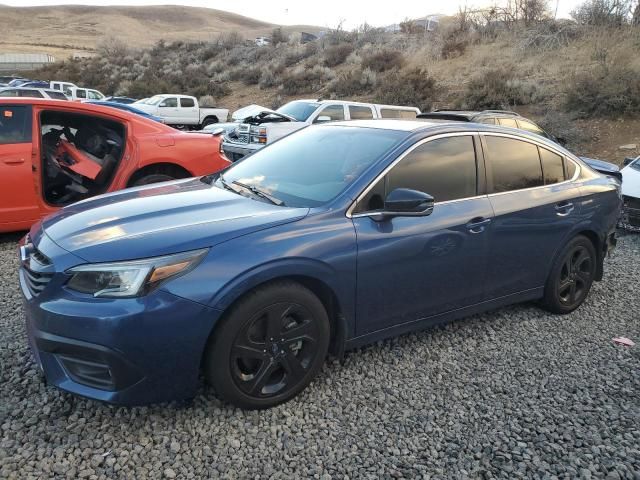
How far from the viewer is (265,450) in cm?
271

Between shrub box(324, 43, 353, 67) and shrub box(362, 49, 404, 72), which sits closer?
shrub box(362, 49, 404, 72)

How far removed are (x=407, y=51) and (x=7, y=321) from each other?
28.0 m

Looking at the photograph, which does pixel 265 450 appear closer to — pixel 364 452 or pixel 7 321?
pixel 364 452

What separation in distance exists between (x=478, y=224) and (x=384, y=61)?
2532 centimetres

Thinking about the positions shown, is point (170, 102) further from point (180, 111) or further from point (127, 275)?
point (127, 275)

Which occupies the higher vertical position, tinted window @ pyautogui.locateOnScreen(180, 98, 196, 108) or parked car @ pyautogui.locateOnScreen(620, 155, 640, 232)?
parked car @ pyautogui.locateOnScreen(620, 155, 640, 232)

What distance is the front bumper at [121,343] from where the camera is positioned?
2537mm

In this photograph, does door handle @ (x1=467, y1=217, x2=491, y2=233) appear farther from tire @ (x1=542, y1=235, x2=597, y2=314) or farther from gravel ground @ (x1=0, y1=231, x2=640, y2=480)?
tire @ (x1=542, y1=235, x2=597, y2=314)

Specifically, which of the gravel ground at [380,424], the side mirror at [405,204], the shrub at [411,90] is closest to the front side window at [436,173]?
the side mirror at [405,204]

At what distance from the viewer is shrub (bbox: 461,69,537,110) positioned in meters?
18.8

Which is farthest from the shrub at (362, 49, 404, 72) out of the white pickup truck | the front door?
the front door

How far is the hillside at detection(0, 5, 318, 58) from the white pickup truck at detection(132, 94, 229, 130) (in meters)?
44.8

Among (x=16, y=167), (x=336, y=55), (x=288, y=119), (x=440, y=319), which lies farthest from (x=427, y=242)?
(x=336, y=55)

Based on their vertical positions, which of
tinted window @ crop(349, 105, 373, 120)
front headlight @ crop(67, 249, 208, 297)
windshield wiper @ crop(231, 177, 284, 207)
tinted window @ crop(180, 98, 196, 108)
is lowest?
tinted window @ crop(180, 98, 196, 108)
